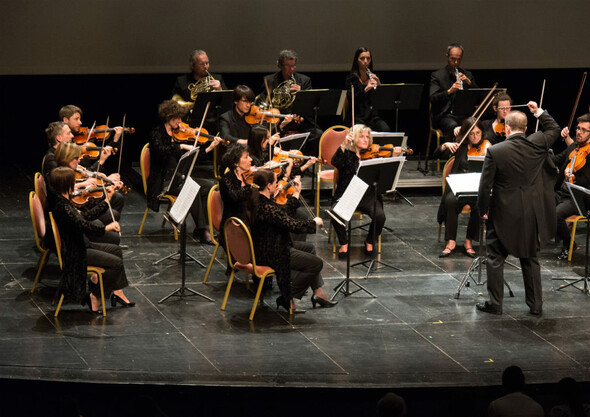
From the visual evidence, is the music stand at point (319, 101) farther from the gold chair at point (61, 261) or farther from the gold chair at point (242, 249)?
the gold chair at point (61, 261)

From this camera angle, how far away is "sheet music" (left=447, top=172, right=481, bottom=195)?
291 inches

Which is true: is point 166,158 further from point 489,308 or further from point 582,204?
point 582,204

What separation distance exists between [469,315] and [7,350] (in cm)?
336

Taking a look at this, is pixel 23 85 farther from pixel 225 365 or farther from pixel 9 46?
pixel 225 365

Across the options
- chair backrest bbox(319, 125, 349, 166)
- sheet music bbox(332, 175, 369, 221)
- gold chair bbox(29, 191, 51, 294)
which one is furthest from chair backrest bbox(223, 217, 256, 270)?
chair backrest bbox(319, 125, 349, 166)

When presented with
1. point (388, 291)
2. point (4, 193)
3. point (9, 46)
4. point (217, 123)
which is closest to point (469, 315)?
point (388, 291)

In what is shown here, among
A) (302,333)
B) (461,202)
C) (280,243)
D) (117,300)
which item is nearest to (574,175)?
(461,202)

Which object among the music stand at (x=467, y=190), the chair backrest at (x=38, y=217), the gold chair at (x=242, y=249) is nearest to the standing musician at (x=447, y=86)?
the music stand at (x=467, y=190)

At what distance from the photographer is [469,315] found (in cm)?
722

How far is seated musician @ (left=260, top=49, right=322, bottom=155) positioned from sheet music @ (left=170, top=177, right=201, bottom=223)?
2.88 meters

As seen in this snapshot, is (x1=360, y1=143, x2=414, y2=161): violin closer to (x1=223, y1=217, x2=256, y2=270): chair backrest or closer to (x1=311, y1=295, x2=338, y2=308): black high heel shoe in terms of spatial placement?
(x1=311, y1=295, x2=338, y2=308): black high heel shoe

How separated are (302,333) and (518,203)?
187 centimetres

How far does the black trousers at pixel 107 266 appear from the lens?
6.94m

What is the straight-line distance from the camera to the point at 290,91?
10.1 metres
